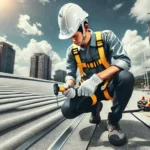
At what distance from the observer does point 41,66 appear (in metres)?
68.3

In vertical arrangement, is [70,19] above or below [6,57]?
below

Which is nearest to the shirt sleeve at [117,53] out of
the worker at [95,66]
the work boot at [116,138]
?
the worker at [95,66]

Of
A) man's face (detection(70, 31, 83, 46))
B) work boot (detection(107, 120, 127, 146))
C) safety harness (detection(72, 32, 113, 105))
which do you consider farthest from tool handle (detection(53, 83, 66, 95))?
work boot (detection(107, 120, 127, 146))

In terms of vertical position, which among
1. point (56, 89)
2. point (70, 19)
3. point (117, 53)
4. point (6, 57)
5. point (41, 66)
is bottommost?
point (56, 89)

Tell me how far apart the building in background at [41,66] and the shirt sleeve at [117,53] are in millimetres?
58531

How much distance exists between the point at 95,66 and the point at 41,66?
222ft

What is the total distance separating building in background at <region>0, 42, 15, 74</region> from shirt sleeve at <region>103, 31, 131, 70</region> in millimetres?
79276

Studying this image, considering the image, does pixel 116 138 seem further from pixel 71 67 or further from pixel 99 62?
pixel 71 67

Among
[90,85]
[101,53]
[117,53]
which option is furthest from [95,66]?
[90,85]

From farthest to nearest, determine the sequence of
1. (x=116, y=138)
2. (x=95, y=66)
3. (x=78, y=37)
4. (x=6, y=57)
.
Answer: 1. (x=6, y=57)
2. (x=95, y=66)
3. (x=78, y=37)
4. (x=116, y=138)

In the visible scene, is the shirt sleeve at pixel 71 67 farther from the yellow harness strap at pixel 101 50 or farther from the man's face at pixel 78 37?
the yellow harness strap at pixel 101 50

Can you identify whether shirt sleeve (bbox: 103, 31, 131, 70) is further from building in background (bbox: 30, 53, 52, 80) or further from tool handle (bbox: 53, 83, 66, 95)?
building in background (bbox: 30, 53, 52, 80)

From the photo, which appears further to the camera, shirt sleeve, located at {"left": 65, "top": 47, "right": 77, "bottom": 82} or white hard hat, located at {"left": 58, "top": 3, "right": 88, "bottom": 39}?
shirt sleeve, located at {"left": 65, "top": 47, "right": 77, "bottom": 82}

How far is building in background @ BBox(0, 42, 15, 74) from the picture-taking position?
8046 cm
